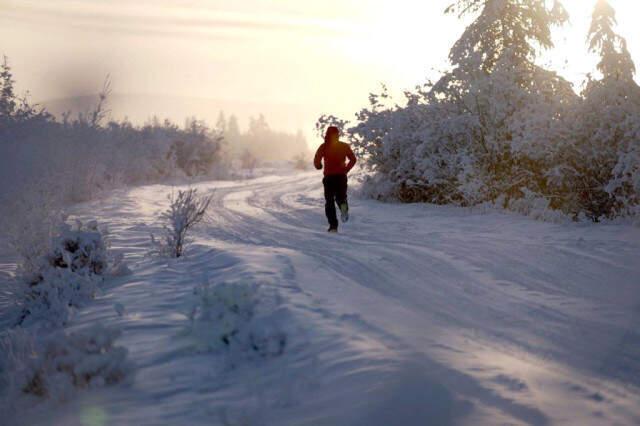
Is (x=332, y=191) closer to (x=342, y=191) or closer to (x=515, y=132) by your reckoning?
(x=342, y=191)

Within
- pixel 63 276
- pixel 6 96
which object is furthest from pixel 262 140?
pixel 63 276

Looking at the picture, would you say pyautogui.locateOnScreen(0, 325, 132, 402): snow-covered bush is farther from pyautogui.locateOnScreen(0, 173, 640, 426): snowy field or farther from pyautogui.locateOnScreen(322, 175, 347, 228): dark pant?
Result: pyautogui.locateOnScreen(322, 175, 347, 228): dark pant

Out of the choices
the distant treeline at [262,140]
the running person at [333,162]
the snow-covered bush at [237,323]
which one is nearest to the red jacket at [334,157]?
the running person at [333,162]

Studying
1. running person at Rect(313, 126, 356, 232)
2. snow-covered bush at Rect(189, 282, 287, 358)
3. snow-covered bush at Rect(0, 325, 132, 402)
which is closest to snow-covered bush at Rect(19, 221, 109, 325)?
snow-covered bush at Rect(0, 325, 132, 402)

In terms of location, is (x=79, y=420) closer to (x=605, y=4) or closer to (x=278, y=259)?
(x=278, y=259)

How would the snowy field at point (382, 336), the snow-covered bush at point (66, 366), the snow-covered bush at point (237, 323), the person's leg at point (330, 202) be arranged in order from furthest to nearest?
the person's leg at point (330, 202) → the snow-covered bush at point (237, 323) → the snow-covered bush at point (66, 366) → the snowy field at point (382, 336)

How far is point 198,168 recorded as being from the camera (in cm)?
3691

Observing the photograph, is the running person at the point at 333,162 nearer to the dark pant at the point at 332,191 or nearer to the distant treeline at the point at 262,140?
the dark pant at the point at 332,191

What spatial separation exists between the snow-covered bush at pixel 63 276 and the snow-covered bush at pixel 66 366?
3.92 feet

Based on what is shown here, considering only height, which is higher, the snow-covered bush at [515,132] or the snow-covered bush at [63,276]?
the snow-covered bush at [515,132]

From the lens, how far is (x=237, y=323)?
3736mm

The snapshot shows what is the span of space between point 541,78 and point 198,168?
27561 mm

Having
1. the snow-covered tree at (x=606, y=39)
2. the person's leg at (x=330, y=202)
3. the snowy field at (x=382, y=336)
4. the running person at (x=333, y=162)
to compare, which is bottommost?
the snowy field at (x=382, y=336)

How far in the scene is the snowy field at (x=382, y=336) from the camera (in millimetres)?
2799
